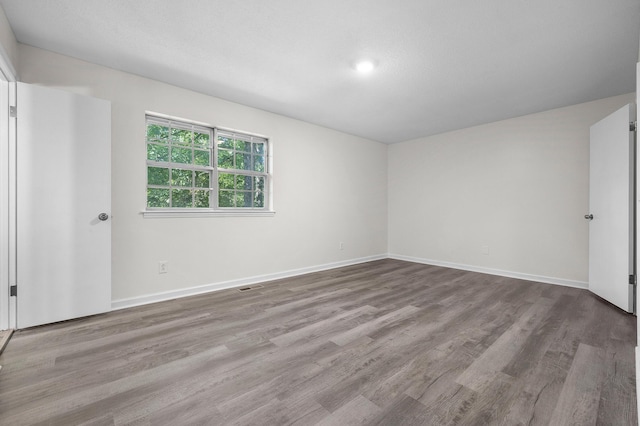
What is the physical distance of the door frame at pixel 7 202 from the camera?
7.45 ft

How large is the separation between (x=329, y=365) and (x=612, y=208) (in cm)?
347

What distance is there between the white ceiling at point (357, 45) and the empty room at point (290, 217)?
23 millimetres

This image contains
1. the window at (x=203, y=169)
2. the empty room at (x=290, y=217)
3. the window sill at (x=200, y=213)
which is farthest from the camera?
the window at (x=203, y=169)

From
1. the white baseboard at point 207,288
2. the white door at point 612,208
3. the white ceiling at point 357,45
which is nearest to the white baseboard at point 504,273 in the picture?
the white door at point 612,208

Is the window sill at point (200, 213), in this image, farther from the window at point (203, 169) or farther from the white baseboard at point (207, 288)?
the white baseboard at point (207, 288)

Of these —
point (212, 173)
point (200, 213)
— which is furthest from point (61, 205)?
point (212, 173)

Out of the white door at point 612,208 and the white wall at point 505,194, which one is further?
the white wall at point 505,194

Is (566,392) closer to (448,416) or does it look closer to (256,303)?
(448,416)

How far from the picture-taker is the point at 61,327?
240 centimetres

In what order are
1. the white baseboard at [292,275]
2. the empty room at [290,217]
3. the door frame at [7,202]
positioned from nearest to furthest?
Result: 1. the empty room at [290,217]
2. the door frame at [7,202]
3. the white baseboard at [292,275]

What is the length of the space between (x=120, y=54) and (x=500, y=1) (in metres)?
3.23

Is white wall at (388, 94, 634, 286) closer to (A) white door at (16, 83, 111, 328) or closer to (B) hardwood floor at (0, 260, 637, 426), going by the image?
(B) hardwood floor at (0, 260, 637, 426)

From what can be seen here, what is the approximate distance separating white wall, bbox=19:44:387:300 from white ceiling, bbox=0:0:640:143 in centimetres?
22

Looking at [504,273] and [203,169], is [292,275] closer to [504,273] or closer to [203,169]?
[203,169]
